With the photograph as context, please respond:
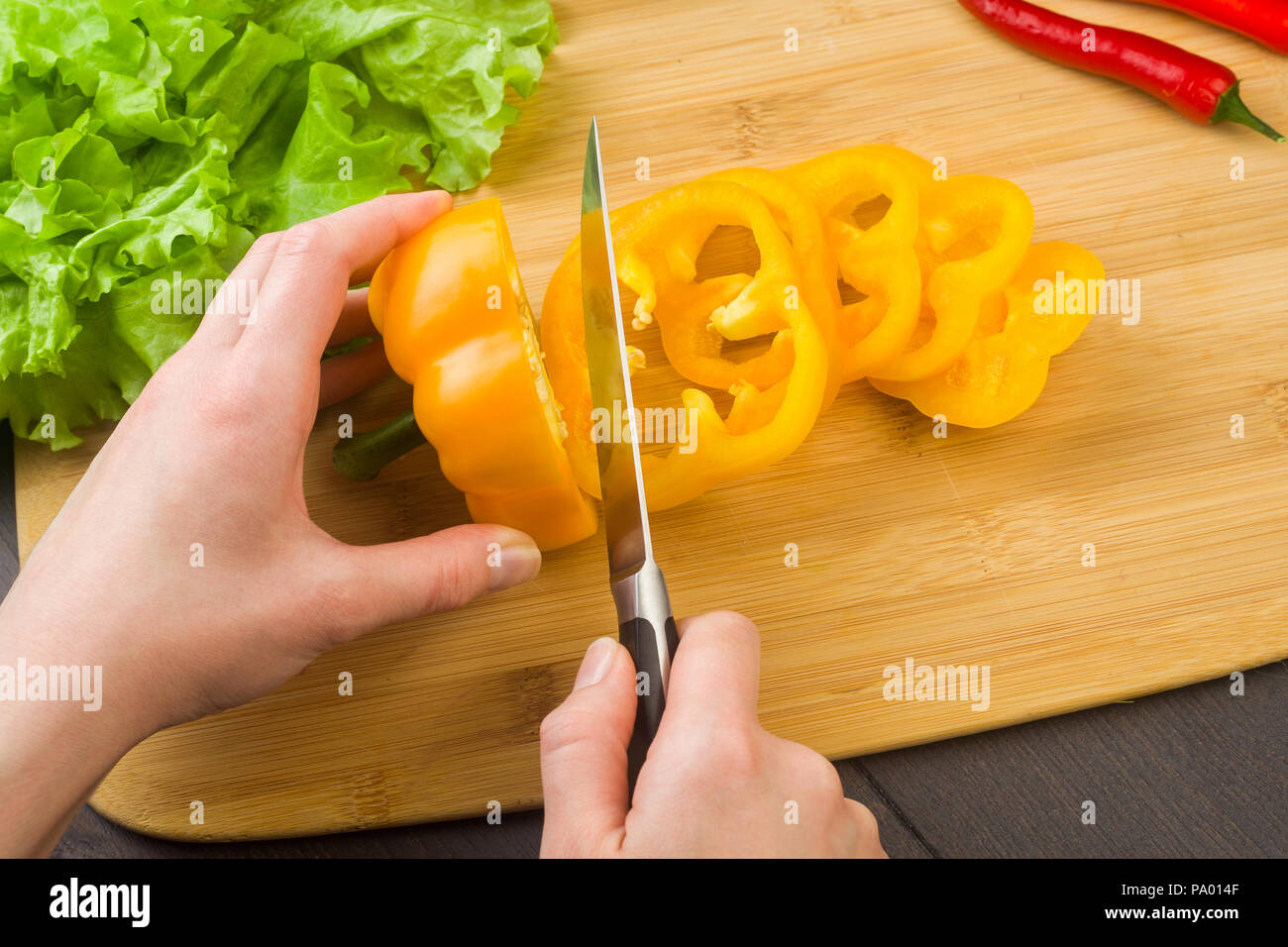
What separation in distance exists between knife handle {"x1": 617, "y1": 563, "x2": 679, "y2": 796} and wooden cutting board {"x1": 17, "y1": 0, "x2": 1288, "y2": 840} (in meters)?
0.42

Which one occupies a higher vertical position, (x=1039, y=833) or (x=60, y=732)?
(x=60, y=732)

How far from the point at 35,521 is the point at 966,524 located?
1.76 metres

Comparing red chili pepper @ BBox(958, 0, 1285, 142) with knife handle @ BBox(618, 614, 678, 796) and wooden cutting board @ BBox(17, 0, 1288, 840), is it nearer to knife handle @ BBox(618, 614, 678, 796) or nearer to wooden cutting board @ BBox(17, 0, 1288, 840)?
wooden cutting board @ BBox(17, 0, 1288, 840)

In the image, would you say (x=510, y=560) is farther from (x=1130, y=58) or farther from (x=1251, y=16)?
(x=1251, y=16)

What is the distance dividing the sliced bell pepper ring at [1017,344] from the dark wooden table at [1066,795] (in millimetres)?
593

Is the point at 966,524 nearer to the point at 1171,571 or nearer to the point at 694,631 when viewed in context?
the point at 1171,571

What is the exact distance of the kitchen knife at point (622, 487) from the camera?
1358 mm

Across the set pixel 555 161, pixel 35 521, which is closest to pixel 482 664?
pixel 35 521

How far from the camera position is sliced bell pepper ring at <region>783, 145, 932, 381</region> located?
172 centimetres

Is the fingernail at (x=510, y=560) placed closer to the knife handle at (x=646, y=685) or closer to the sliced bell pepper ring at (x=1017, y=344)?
the knife handle at (x=646, y=685)

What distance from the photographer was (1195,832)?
5.73 ft

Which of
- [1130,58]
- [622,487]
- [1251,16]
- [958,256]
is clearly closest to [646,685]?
[622,487]

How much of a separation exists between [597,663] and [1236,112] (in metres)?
1.71

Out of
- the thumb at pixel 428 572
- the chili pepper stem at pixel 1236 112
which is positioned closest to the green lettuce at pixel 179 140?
the thumb at pixel 428 572
